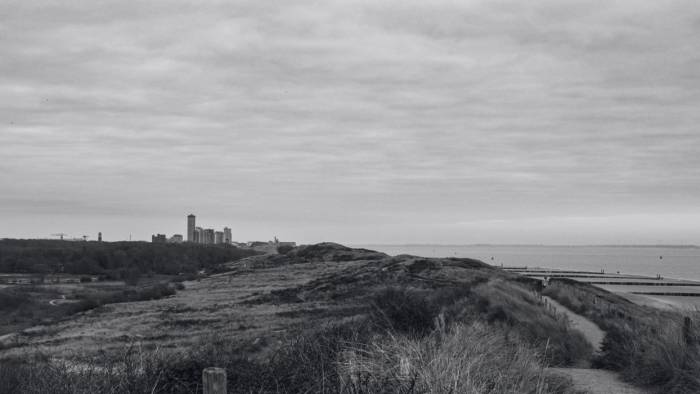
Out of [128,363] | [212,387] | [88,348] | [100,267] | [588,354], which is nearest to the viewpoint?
[212,387]

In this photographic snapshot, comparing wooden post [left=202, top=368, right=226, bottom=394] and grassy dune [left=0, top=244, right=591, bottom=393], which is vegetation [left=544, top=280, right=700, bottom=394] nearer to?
grassy dune [left=0, top=244, right=591, bottom=393]

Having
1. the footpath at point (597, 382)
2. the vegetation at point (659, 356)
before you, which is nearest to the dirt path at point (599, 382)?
the footpath at point (597, 382)

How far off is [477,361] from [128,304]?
3844 cm

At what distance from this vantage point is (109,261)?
94.7 meters

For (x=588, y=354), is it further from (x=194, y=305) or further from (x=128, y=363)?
(x=194, y=305)

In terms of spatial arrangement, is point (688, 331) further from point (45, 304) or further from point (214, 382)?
point (45, 304)

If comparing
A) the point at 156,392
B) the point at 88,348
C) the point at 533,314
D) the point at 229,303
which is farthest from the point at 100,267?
the point at 156,392

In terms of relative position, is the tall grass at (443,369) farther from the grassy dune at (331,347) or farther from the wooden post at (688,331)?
the wooden post at (688,331)

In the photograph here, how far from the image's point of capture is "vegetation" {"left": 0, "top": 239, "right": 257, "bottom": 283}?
283 feet

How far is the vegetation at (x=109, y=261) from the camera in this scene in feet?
283

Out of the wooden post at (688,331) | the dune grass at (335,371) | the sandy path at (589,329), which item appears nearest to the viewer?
the dune grass at (335,371)

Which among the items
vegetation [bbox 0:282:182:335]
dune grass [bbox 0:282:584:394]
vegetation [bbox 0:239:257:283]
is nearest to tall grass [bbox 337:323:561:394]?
dune grass [bbox 0:282:584:394]

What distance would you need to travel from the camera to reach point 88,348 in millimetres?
24094

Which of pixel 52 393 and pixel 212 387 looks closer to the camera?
pixel 212 387
